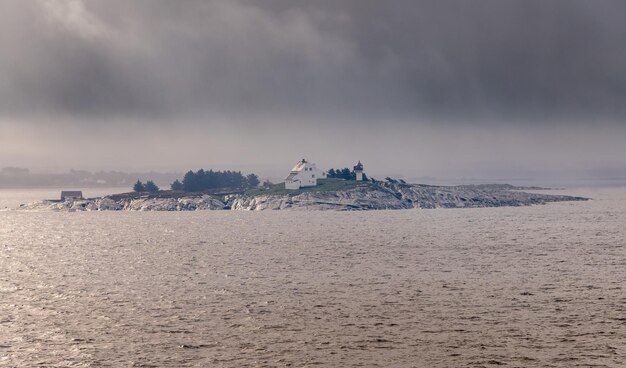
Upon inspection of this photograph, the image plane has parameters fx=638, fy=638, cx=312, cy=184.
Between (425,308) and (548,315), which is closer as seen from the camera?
(548,315)

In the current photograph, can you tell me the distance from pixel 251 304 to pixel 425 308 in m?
11.7

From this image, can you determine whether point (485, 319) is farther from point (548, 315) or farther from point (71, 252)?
point (71, 252)

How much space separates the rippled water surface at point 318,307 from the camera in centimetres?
2978

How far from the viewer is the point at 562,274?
57.8 m

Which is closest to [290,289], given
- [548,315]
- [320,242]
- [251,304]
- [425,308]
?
[251,304]

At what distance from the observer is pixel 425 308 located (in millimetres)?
40875

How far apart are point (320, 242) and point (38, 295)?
5458 centimetres

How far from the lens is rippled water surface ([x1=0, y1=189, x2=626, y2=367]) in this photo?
2978 centimetres

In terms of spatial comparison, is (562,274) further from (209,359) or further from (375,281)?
(209,359)

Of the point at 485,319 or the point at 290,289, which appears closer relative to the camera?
the point at 485,319

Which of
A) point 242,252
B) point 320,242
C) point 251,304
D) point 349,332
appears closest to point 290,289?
point 251,304

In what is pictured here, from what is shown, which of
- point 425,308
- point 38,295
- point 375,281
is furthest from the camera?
point 375,281

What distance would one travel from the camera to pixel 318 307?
137 feet

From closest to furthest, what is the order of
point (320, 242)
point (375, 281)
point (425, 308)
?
point (425, 308), point (375, 281), point (320, 242)
